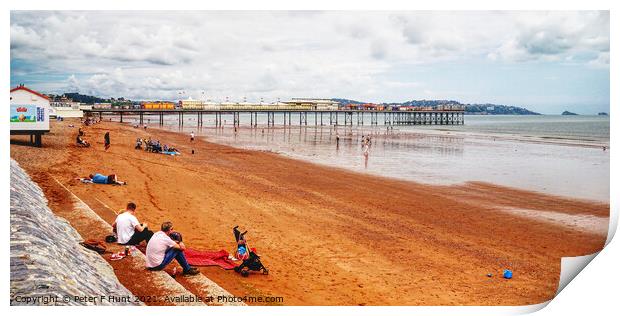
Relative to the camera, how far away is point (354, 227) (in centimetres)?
1029

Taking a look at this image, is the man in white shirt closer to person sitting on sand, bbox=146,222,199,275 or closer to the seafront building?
person sitting on sand, bbox=146,222,199,275

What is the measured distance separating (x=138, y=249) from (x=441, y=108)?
3205 inches

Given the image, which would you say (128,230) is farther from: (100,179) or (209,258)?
(100,179)

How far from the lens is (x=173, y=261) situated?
23.1 ft

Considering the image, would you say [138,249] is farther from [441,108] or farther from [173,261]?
[441,108]

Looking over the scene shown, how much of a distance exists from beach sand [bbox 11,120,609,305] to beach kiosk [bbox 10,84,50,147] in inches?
30.2

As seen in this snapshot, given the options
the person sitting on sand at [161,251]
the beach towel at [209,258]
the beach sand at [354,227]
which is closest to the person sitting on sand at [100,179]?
the beach sand at [354,227]

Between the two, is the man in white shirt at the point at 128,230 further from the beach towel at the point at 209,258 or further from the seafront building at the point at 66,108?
the seafront building at the point at 66,108

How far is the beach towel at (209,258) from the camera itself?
7.34 m

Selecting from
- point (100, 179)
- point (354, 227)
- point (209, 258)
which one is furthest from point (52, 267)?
point (354, 227)

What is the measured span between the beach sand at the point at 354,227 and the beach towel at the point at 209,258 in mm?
152

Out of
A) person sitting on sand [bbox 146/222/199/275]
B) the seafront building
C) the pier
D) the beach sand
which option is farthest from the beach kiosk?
the pier

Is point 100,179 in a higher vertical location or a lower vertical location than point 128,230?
higher

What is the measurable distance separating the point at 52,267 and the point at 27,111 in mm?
4191
